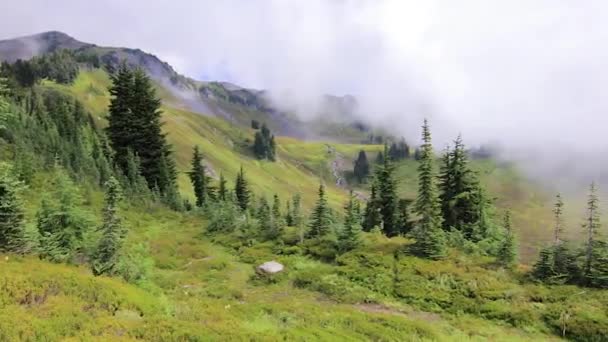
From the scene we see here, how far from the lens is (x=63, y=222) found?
794 inches

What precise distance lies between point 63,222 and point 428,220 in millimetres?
22228

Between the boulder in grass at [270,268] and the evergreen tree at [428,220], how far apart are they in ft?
30.2

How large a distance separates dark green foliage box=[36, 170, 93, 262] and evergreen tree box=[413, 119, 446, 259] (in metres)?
20.1

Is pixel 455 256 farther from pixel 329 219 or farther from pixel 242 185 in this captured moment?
pixel 242 185

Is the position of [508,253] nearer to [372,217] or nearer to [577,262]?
[577,262]

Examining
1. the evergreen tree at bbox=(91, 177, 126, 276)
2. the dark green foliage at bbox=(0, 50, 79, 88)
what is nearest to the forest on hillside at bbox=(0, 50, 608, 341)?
the evergreen tree at bbox=(91, 177, 126, 276)

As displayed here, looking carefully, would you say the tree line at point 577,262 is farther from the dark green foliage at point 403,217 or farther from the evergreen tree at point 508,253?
the dark green foliage at point 403,217

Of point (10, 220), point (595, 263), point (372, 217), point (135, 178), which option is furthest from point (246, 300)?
point (372, 217)

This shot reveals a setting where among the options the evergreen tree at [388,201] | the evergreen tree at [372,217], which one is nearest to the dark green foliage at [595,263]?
the evergreen tree at [388,201]

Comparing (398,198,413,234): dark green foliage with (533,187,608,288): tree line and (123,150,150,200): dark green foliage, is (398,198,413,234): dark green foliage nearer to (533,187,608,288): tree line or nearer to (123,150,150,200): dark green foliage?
(533,187,608,288): tree line

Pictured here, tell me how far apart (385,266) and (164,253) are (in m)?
15.5

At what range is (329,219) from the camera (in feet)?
121

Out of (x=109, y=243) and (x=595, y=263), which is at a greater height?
(x=109, y=243)

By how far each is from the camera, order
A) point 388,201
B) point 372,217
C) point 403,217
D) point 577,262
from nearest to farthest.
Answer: point 577,262 → point 388,201 → point 372,217 → point 403,217
